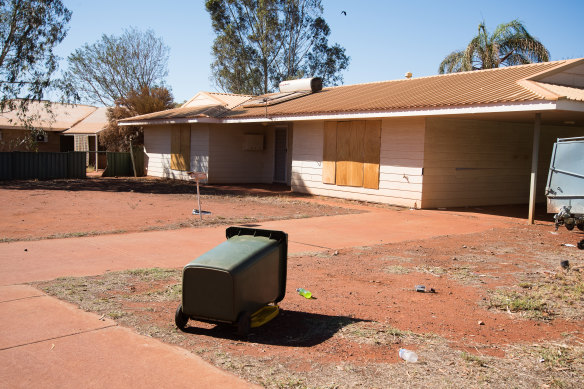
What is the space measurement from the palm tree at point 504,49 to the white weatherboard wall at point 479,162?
8.06m

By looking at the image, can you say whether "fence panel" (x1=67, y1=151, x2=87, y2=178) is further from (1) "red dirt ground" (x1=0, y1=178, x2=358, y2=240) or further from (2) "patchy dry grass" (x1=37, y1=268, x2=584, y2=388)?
(2) "patchy dry grass" (x1=37, y1=268, x2=584, y2=388)

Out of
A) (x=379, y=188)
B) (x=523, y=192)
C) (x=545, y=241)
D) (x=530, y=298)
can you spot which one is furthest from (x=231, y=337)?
(x=523, y=192)

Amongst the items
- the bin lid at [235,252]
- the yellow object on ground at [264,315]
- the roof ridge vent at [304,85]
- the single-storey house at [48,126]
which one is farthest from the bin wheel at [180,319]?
the single-storey house at [48,126]

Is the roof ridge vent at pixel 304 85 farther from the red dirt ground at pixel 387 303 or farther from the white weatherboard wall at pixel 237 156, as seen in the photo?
the red dirt ground at pixel 387 303

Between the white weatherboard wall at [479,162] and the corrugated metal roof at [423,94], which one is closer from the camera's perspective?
the corrugated metal roof at [423,94]

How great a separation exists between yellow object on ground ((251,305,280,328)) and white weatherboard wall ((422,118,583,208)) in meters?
10.7

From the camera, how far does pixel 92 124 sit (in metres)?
38.0

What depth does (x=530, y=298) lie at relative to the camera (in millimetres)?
6312

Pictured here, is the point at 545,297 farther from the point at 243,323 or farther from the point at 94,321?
the point at 94,321

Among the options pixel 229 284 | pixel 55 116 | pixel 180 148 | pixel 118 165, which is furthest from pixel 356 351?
pixel 55 116

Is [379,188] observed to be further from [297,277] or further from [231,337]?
[231,337]

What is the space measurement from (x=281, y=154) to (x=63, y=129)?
21625 mm

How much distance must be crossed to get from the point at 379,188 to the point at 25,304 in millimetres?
12247

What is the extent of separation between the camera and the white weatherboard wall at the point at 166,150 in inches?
915
